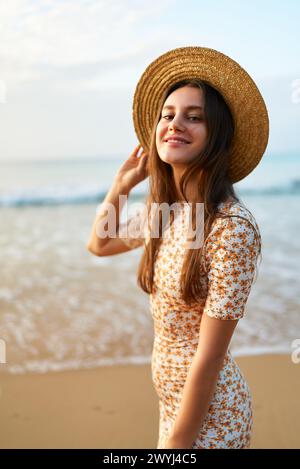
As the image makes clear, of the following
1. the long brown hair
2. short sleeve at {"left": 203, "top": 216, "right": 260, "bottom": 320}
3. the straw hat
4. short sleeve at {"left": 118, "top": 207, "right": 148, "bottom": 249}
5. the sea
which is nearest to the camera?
short sleeve at {"left": 203, "top": 216, "right": 260, "bottom": 320}

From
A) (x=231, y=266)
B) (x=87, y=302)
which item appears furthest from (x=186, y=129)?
(x=87, y=302)

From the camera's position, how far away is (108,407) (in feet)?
12.6

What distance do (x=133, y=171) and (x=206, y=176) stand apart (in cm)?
53

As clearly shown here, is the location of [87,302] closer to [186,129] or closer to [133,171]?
[133,171]

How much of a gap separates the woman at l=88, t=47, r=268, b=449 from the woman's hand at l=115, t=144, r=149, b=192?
0.24m

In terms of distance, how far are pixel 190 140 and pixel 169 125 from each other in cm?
9

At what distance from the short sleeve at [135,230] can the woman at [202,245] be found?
0.39 feet

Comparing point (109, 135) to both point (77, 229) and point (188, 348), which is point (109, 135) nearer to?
point (77, 229)

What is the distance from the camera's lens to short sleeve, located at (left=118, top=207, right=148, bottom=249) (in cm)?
213

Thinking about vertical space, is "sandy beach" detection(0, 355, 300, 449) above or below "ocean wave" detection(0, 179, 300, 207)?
below

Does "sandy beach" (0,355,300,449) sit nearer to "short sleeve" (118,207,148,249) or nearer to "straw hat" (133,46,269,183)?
"short sleeve" (118,207,148,249)

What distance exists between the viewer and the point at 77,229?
1079 cm

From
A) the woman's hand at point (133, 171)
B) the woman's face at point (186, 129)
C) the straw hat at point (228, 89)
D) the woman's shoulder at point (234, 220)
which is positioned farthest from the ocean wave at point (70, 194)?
the woman's shoulder at point (234, 220)

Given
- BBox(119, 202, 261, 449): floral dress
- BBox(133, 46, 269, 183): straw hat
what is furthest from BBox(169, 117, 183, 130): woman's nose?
BBox(119, 202, 261, 449): floral dress
